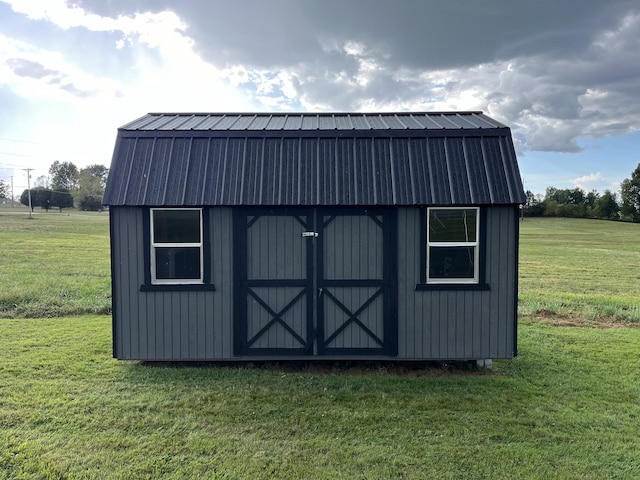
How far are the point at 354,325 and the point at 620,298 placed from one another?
920cm

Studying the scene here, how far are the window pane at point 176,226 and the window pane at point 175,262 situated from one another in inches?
6.8

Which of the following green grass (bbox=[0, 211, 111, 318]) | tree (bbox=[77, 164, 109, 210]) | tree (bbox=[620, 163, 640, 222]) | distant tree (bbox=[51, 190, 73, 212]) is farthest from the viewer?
distant tree (bbox=[51, 190, 73, 212])

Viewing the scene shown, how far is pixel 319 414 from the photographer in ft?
16.0

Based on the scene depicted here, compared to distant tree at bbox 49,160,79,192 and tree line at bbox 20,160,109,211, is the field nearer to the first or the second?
tree line at bbox 20,160,109,211

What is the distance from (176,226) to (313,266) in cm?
223

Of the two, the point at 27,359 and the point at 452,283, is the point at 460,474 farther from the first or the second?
the point at 27,359

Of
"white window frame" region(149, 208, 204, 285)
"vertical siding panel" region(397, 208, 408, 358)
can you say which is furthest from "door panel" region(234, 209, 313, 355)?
"vertical siding panel" region(397, 208, 408, 358)

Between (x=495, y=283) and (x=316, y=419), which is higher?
(x=495, y=283)

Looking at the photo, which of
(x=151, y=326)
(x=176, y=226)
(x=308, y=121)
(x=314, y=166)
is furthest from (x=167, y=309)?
(x=308, y=121)

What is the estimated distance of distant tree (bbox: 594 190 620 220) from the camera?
201 ft

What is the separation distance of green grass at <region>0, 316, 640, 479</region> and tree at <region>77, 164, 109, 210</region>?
60.7 meters

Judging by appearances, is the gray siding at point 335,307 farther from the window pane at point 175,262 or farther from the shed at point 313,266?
the window pane at point 175,262

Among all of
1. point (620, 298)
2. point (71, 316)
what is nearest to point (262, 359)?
point (71, 316)

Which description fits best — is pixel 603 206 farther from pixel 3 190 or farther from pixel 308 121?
pixel 3 190
